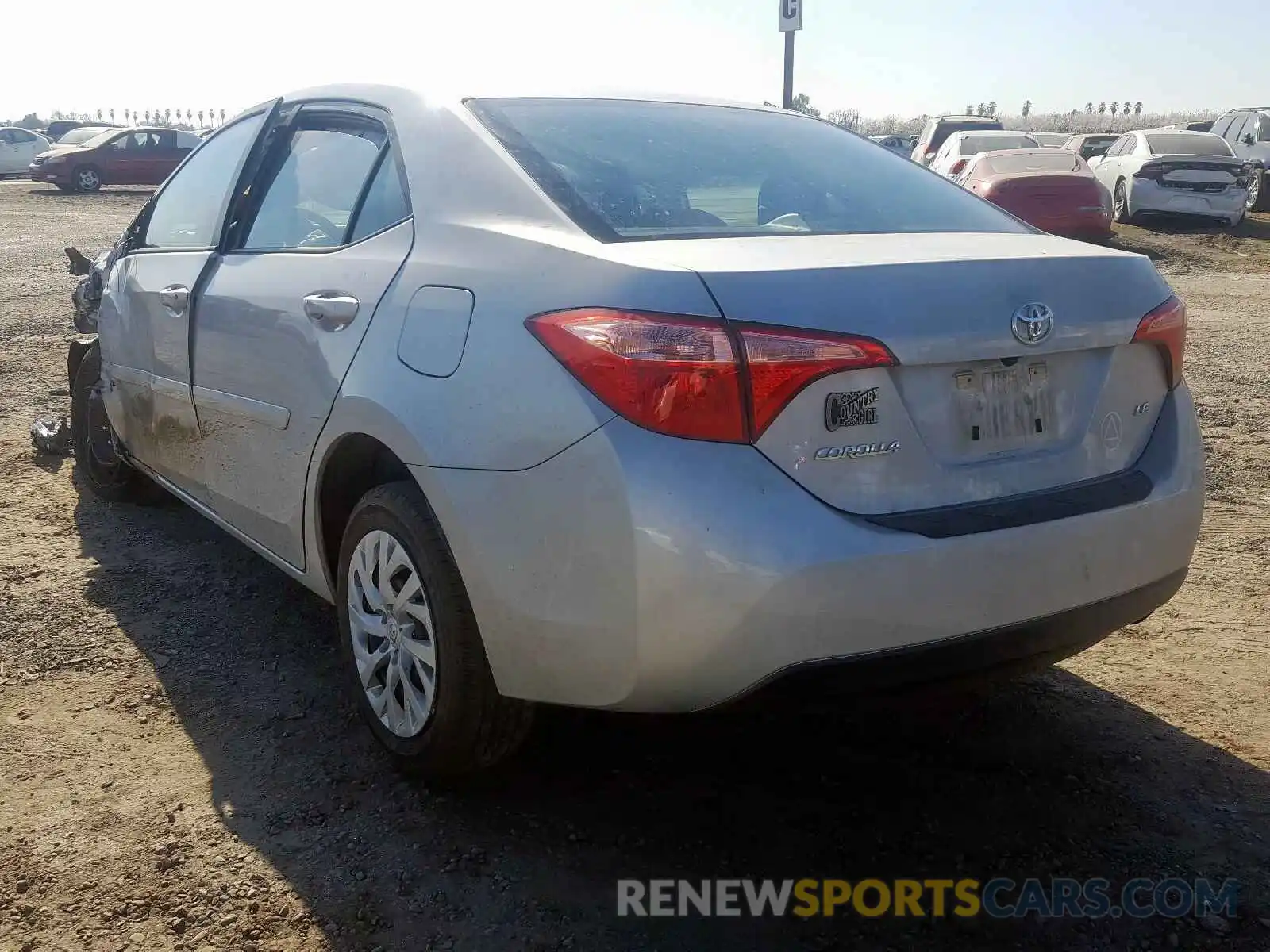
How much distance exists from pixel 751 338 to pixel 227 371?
187 centimetres

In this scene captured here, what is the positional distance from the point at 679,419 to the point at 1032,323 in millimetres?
780

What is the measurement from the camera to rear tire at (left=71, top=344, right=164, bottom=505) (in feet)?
16.5

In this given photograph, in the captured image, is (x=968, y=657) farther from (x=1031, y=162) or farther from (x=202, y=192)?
(x=1031, y=162)

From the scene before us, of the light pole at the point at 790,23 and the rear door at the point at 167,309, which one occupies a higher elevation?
the light pole at the point at 790,23

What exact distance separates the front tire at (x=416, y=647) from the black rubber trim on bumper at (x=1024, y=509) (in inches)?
36.0

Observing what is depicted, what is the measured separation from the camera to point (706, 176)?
9.44 feet

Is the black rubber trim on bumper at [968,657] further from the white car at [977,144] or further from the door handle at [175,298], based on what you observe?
the white car at [977,144]

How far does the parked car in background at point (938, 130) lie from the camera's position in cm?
2338

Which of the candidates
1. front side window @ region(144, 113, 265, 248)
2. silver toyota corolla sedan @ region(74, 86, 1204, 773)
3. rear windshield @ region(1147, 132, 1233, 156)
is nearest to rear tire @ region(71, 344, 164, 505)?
front side window @ region(144, 113, 265, 248)

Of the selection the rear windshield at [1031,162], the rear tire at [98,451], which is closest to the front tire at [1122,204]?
the rear windshield at [1031,162]

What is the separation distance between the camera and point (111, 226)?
1878 cm

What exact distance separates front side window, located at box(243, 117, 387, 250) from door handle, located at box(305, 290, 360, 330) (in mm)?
194

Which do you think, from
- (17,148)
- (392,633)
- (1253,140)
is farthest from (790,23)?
(17,148)

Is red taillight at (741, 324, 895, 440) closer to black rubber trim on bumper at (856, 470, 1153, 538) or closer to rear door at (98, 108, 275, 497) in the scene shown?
black rubber trim on bumper at (856, 470, 1153, 538)
